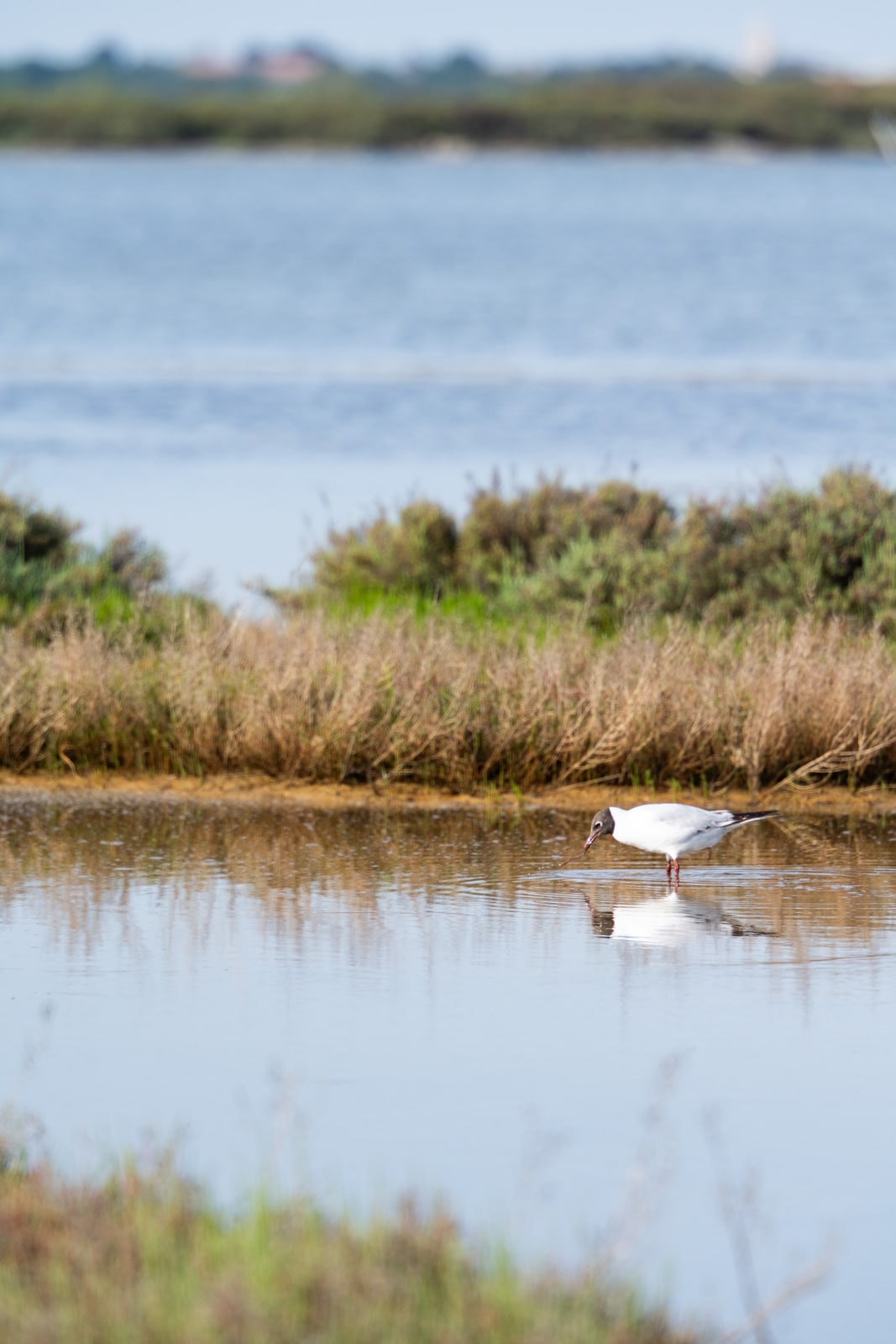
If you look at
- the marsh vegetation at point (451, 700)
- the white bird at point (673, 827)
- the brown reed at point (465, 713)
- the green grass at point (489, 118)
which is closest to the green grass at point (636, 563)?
the marsh vegetation at point (451, 700)

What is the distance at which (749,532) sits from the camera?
48.4ft

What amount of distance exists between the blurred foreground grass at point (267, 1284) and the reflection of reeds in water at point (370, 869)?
2.86 meters

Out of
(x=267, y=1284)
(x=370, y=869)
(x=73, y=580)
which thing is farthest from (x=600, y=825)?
(x=73, y=580)

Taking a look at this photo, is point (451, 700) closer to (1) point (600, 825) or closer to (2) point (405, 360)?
(1) point (600, 825)

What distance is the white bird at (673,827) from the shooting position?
364 inches

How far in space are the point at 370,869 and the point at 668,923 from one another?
1.42 m

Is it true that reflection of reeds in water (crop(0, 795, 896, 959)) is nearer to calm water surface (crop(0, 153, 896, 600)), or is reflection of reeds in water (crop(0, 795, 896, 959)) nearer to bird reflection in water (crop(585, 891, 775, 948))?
bird reflection in water (crop(585, 891, 775, 948))

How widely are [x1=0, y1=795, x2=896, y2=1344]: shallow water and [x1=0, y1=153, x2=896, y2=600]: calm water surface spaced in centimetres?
669

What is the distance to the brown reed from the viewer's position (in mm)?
11250

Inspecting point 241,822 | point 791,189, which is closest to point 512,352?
point 241,822

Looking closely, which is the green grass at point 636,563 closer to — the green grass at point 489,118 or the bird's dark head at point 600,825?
the bird's dark head at point 600,825

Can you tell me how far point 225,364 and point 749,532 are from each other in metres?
24.4

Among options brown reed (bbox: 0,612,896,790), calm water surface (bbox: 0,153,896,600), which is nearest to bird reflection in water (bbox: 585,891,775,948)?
brown reed (bbox: 0,612,896,790)

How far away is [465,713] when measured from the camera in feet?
37.0
